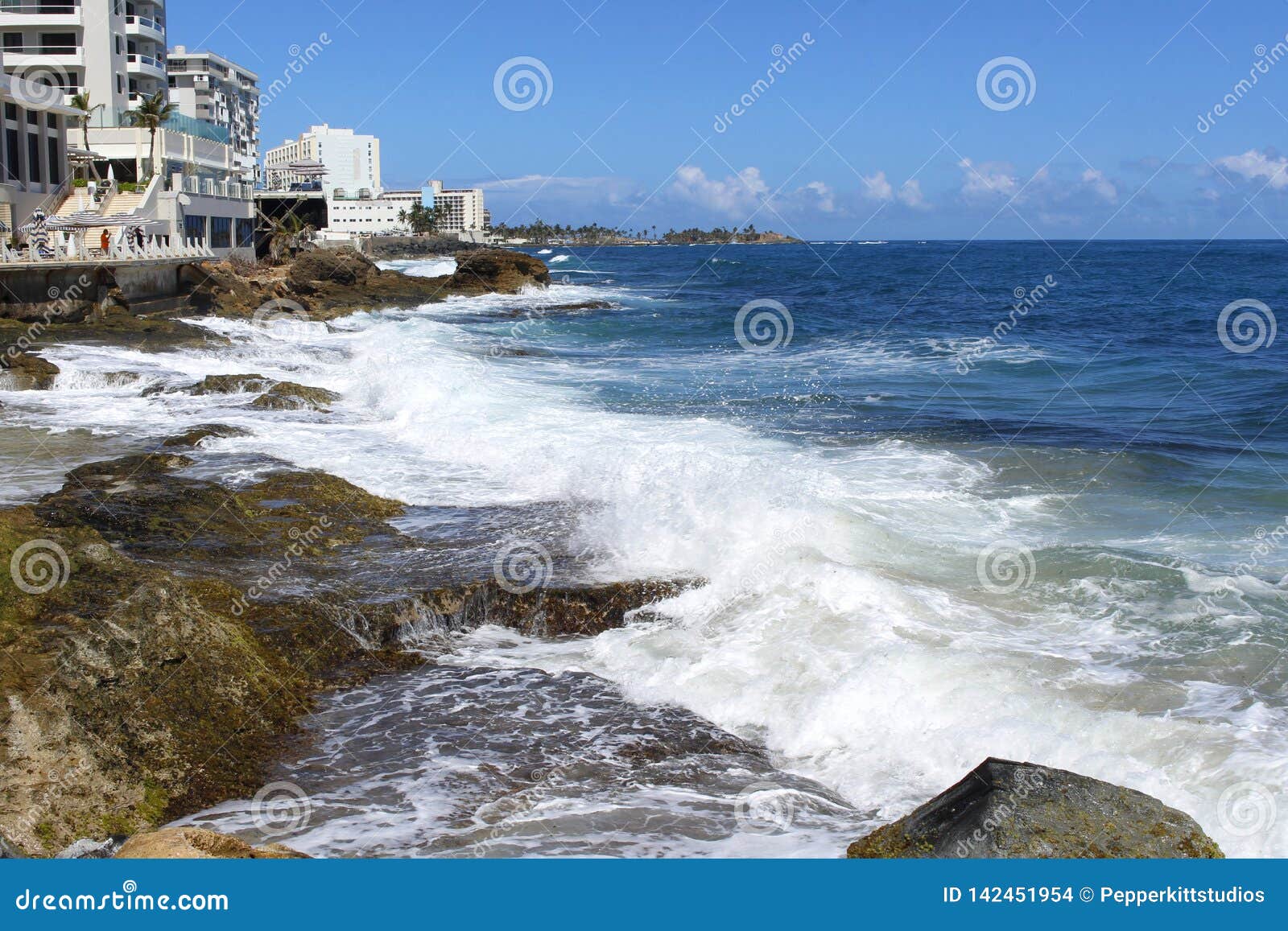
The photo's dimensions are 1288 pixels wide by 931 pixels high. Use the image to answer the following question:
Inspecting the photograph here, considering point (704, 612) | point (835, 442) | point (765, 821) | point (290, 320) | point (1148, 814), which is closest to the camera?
point (1148, 814)

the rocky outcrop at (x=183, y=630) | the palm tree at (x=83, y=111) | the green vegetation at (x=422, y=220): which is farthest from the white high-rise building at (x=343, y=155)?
the rocky outcrop at (x=183, y=630)

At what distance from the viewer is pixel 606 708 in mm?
8203

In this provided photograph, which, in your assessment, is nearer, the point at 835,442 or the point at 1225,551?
the point at 1225,551

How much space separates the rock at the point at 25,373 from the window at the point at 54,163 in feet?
77.2

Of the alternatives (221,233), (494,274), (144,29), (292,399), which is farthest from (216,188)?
(292,399)

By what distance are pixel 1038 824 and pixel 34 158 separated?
44.0 meters

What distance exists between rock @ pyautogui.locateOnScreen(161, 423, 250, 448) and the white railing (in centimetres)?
1509

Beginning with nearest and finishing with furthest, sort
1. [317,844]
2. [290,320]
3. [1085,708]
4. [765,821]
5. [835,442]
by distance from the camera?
1. [317,844]
2. [765,821]
3. [1085,708]
4. [835,442]
5. [290,320]

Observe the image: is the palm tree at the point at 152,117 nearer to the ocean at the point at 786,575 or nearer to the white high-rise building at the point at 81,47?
the white high-rise building at the point at 81,47

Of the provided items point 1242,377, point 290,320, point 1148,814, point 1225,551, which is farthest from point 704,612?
point 290,320

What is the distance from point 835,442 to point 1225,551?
7.50 metres

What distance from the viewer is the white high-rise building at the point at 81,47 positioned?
166ft

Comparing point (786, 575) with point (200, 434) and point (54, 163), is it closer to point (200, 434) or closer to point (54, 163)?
point (200, 434)

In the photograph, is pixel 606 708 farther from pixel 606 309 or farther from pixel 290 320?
pixel 606 309
